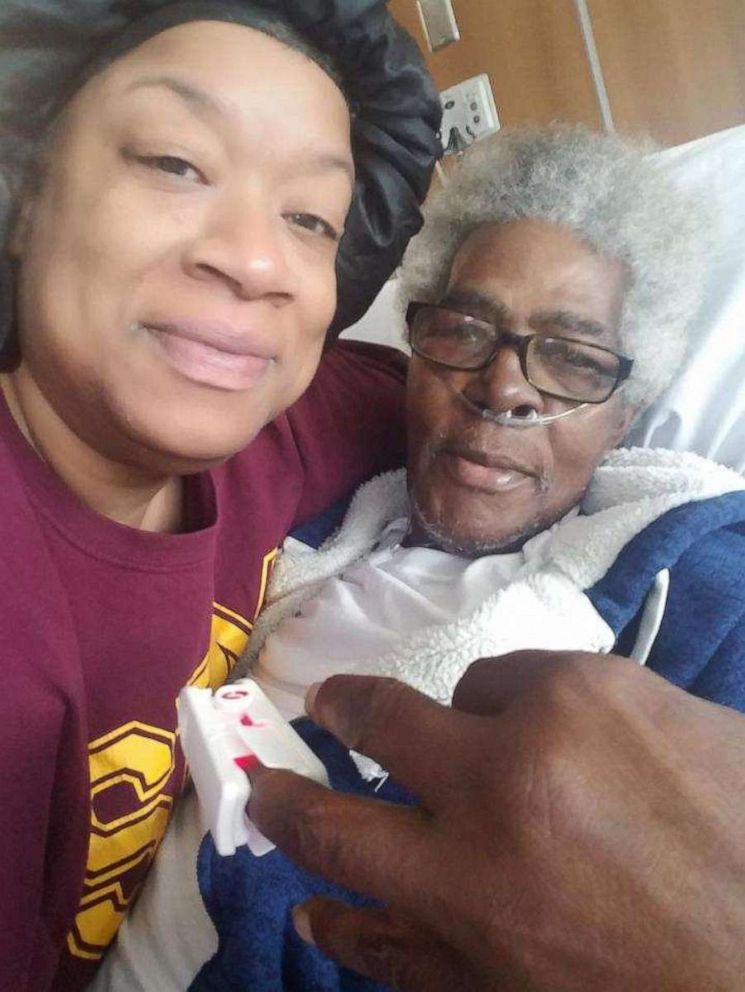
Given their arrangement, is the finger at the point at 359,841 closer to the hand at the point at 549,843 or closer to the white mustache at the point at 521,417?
the hand at the point at 549,843

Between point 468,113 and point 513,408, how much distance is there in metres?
1.06

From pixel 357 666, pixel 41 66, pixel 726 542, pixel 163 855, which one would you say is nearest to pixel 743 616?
pixel 726 542

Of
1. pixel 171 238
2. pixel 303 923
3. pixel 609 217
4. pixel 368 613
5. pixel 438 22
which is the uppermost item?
pixel 438 22

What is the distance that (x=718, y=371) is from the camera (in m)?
1.08

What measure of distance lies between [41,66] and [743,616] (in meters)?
0.78

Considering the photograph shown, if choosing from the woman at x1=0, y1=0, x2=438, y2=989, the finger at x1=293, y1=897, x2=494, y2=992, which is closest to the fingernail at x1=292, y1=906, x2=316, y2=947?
the finger at x1=293, y1=897, x2=494, y2=992

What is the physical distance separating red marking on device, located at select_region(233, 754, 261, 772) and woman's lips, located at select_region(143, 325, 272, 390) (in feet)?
0.91

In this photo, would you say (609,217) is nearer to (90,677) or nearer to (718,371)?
Answer: (718,371)

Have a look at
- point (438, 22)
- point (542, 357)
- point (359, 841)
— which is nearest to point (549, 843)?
point (359, 841)

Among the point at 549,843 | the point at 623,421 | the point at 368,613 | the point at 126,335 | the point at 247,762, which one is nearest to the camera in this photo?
the point at 549,843

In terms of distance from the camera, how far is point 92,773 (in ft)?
2.25

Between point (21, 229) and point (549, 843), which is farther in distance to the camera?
point (21, 229)

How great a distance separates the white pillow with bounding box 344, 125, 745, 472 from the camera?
41.9 inches

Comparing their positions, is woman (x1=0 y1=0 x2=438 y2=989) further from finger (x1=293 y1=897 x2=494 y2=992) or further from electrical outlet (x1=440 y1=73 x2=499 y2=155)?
electrical outlet (x1=440 y1=73 x2=499 y2=155)
